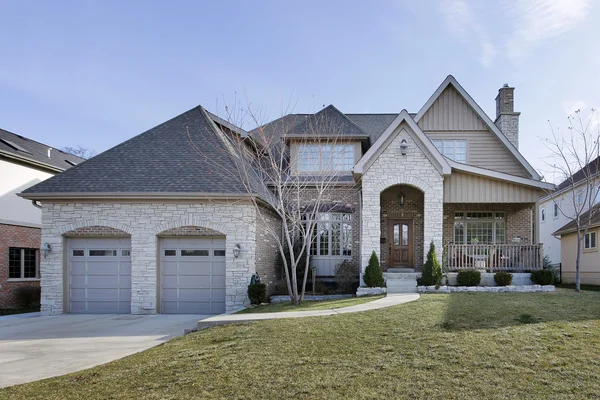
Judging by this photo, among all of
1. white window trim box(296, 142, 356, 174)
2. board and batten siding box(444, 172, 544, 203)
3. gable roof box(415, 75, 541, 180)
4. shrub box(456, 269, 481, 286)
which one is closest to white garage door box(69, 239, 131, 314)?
white window trim box(296, 142, 356, 174)

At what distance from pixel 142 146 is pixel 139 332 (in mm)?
7508

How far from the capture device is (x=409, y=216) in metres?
16.8

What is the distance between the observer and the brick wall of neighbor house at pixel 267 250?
14.0m

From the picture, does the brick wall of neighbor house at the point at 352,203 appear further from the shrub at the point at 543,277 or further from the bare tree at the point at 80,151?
the bare tree at the point at 80,151

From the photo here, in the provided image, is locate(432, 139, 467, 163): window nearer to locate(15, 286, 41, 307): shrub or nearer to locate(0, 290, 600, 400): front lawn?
locate(0, 290, 600, 400): front lawn

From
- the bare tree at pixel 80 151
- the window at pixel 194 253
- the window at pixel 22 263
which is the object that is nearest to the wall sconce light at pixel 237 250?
the window at pixel 194 253

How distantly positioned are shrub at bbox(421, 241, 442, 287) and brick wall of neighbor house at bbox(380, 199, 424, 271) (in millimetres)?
2953

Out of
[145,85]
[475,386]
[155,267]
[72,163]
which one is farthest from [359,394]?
[72,163]

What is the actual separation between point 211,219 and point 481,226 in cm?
1086

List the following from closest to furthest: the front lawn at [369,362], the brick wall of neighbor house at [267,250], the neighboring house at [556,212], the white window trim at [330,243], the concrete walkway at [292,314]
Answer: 1. the front lawn at [369,362]
2. the concrete walkway at [292,314]
3. the brick wall of neighbor house at [267,250]
4. the white window trim at [330,243]
5. the neighboring house at [556,212]

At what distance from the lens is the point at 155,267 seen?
13.3 metres

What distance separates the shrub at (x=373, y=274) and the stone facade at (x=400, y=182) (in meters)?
0.38

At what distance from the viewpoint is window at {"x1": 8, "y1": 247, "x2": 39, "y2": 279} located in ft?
56.5

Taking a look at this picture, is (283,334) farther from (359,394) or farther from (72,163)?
(72,163)
